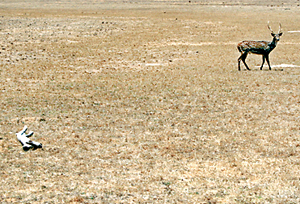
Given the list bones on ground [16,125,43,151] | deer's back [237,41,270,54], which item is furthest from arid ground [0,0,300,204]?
deer's back [237,41,270,54]

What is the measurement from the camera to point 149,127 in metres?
11.3

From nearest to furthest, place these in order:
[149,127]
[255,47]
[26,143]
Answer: [26,143], [149,127], [255,47]

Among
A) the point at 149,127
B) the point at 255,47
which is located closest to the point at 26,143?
the point at 149,127

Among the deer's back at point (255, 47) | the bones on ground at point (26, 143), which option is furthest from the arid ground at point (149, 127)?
the deer's back at point (255, 47)

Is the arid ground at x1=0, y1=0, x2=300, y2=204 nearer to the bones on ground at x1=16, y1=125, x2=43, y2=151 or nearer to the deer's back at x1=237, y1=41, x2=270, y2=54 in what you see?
the bones on ground at x1=16, y1=125, x2=43, y2=151

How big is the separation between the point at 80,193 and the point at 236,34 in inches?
1072

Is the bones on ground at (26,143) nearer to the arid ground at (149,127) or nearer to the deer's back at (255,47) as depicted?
the arid ground at (149,127)

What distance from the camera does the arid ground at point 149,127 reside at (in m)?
7.83

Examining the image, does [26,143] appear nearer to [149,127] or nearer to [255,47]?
[149,127]

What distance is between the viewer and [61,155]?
9.40m

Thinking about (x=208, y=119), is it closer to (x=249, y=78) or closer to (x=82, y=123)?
(x=82, y=123)

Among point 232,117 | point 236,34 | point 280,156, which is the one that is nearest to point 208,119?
point 232,117

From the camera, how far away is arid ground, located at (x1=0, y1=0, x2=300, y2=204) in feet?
25.7

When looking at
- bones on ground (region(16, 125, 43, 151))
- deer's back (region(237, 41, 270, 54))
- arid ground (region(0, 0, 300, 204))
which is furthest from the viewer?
deer's back (region(237, 41, 270, 54))
